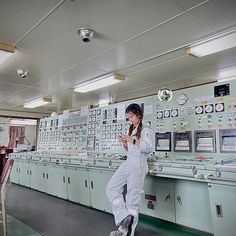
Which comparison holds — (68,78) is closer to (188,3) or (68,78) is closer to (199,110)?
(199,110)

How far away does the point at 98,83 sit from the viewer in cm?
529

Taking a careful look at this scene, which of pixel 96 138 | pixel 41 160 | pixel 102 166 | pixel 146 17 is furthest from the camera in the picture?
pixel 41 160

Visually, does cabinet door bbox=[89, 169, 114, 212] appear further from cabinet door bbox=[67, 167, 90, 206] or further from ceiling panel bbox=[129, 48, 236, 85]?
ceiling panel bbox=[129, 48, 236, 85]

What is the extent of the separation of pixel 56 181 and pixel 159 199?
8.24ft

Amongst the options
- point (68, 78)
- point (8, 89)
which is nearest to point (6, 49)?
point (68, 78)

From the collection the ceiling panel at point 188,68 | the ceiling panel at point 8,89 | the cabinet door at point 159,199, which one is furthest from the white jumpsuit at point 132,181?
the ceiling panel at point 8,89

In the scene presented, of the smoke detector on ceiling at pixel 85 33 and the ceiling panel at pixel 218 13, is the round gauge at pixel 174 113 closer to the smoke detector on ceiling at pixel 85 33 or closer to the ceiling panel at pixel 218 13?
the ceiling panel at pixel 218 13

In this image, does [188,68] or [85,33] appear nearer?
[85,33]

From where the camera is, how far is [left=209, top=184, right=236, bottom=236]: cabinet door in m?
2.10

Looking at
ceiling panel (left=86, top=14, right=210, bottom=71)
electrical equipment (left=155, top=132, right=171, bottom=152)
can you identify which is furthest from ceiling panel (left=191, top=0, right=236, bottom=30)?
electrical equipment (left=155, top=132, right=171, bottom=152)

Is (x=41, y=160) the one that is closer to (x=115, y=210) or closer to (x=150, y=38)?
(x=115, y=210)

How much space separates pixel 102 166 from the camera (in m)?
3.57

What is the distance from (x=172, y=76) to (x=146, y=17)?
2.39 metres

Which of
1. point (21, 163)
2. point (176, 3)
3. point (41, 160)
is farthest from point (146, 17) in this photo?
point (21, 163)
